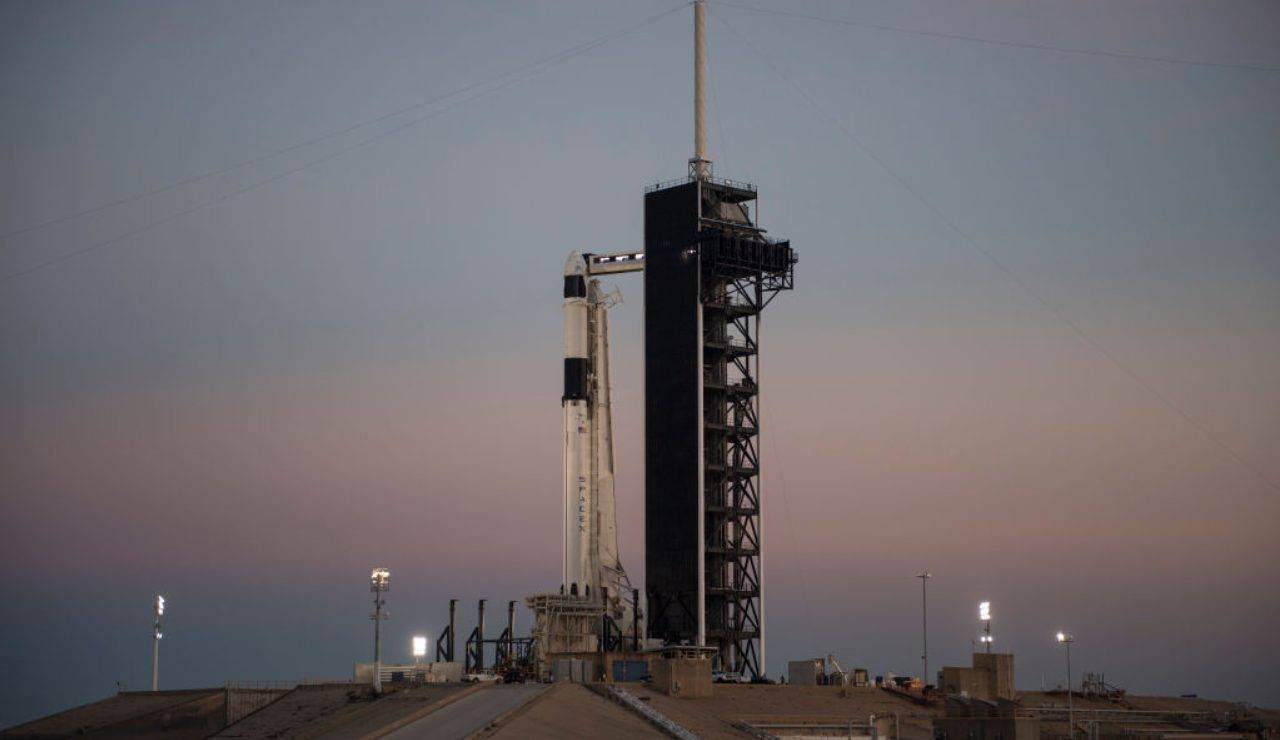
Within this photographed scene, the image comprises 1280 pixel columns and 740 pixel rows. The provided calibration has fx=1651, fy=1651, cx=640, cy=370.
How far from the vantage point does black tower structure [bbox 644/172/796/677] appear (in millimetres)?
102875

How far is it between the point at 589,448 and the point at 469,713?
35048mm

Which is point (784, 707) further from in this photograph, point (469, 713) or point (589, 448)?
point (589, 448)

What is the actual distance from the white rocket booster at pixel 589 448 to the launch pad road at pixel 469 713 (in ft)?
69.1

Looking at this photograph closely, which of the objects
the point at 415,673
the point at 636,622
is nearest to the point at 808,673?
the point at 636,622

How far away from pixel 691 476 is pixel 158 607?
3300 cm

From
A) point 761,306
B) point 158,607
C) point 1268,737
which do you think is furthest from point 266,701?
point 1268,737

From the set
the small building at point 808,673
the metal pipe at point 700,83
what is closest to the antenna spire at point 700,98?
the metal pipe at point 700,83

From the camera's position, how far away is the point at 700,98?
107 metres

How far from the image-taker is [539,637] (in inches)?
3957

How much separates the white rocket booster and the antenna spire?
721 centimetres

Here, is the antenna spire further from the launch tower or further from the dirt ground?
the dirt ground

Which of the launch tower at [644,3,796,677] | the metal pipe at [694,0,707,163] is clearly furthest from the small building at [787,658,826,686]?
the metal pipe at [694,0,707,163]

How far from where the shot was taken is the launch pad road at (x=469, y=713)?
68.2 m

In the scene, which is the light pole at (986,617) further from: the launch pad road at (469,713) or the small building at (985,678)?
the launch pad road at (469,713)
